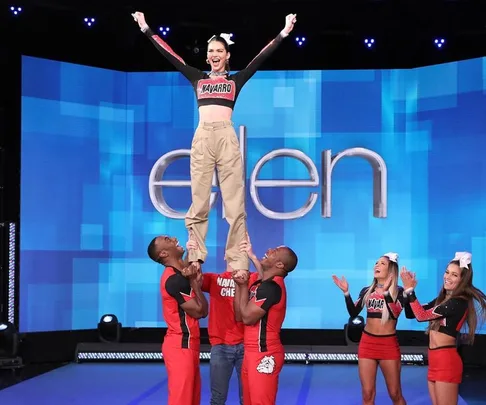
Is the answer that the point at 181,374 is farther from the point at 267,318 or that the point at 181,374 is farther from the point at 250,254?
the point at 250,254

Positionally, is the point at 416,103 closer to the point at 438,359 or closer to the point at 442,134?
the point at 442,134

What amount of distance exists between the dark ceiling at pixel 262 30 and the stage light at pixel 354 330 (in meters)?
3.59

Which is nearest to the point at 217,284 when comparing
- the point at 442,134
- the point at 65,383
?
the point at 65,383

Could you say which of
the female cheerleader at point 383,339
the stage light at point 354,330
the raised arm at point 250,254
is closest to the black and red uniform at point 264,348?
the raised arm at point 250,254

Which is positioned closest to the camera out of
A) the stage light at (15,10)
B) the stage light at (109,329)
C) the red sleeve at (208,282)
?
the red sleeve at (208,282)

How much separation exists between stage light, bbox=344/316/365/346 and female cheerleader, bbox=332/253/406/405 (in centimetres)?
392

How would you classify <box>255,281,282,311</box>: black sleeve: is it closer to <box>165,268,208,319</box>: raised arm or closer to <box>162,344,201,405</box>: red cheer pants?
<box>165,268,208,319</box>: raised arm

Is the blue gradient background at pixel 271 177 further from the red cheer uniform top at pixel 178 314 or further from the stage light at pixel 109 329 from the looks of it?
the red cheer uniform top at pixel 178 314

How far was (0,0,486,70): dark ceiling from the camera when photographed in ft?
32.5

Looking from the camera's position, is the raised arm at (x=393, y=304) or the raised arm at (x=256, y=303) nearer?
the raised arm at (x=256, y=303)

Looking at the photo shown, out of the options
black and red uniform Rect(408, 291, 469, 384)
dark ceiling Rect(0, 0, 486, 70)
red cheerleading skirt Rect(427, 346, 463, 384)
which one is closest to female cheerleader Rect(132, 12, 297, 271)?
black and red uniform Rect(408, 291, 469, 384)

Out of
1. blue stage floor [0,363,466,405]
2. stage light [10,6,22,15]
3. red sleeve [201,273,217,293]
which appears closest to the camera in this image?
red sleeve [201,273,217,293]

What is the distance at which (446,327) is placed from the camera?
5.46 metres

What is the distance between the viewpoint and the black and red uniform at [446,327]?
541 cm
